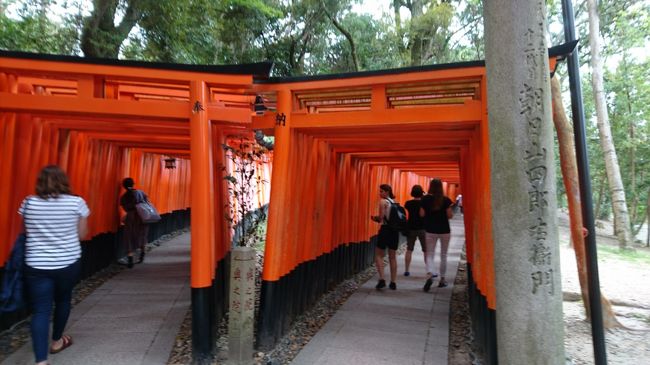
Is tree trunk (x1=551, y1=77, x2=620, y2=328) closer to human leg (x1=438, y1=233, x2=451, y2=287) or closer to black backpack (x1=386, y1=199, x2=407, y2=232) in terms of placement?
human leg (x1=438, y1=233, x2=451, y2=287)

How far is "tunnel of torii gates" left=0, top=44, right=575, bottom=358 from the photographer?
3.92 m

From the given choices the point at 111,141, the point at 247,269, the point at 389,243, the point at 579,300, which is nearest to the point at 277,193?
the point at 247,269

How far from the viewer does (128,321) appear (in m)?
4.78

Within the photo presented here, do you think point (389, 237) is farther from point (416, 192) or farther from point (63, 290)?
point (63, 290)

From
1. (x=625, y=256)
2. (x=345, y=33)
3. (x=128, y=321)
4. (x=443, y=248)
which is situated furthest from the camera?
(x=625, y=256)

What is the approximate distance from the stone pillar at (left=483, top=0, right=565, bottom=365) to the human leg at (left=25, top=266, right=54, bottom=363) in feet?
10.1

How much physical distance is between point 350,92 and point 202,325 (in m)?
2.54

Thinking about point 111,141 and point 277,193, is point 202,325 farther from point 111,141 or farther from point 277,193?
point 111,141

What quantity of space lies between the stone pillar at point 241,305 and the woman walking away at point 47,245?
1.21m

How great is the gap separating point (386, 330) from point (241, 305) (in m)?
1.98

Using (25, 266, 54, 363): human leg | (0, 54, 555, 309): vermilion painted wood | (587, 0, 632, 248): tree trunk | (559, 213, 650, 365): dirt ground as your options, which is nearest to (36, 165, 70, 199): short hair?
(25, 266, 54, 363): human leg

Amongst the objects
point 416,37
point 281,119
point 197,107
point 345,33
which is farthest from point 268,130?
point 416,37

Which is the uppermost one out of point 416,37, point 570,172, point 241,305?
point 416,37

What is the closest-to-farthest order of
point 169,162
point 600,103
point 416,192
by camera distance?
point 416,192 → point 600,103 → point 169,162
